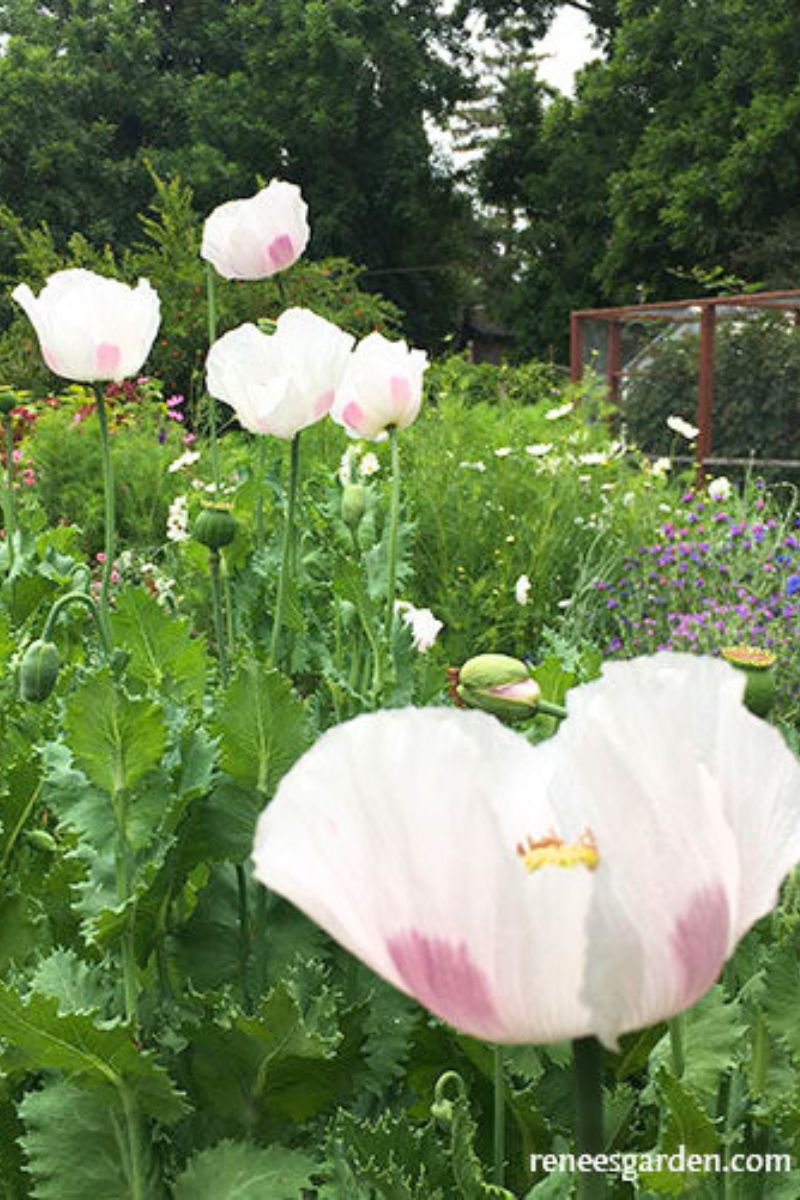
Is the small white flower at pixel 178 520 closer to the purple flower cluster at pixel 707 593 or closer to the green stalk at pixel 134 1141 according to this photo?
the purple flower cluster at pixel 707 593

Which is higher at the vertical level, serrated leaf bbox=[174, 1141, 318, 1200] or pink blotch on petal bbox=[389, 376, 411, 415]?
pink blotch on petal bbox=[389, 376, 411, 415]

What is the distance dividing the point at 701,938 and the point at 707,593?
3784 mm

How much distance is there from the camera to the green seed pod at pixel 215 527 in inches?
46.3

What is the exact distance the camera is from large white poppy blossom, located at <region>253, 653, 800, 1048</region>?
353 mm

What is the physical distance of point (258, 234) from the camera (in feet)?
5.03

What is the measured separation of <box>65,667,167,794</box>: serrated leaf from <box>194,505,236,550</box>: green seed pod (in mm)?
349

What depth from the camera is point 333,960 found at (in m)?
1.03

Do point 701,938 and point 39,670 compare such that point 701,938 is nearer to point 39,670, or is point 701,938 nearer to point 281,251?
point 39,670

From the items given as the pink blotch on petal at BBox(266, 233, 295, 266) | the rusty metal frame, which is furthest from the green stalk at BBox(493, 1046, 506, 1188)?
the rusty metal frame

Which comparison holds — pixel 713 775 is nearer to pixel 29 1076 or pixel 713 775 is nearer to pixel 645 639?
pixel 29 1076

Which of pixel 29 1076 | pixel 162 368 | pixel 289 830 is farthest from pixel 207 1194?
pixel 162 368

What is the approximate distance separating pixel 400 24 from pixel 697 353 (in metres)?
12.5

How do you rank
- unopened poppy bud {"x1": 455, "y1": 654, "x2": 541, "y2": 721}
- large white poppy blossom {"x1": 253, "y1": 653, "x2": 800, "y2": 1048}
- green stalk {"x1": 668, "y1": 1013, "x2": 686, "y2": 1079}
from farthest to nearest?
green stalk {"x1": 668, "y1": 1013, "x2": 686, "y2": 1079} → unopened poppy bud {"x1": 455, "y1": 654, "x2": 541, "y2": 721} → large white poppy blossom {"x1": 253, "y1": 653, "x2": 800, "y2": 1048}

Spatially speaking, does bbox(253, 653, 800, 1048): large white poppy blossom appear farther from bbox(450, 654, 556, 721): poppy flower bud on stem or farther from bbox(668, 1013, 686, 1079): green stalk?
bbox(668, 1013, 686, 1079): green stalk
